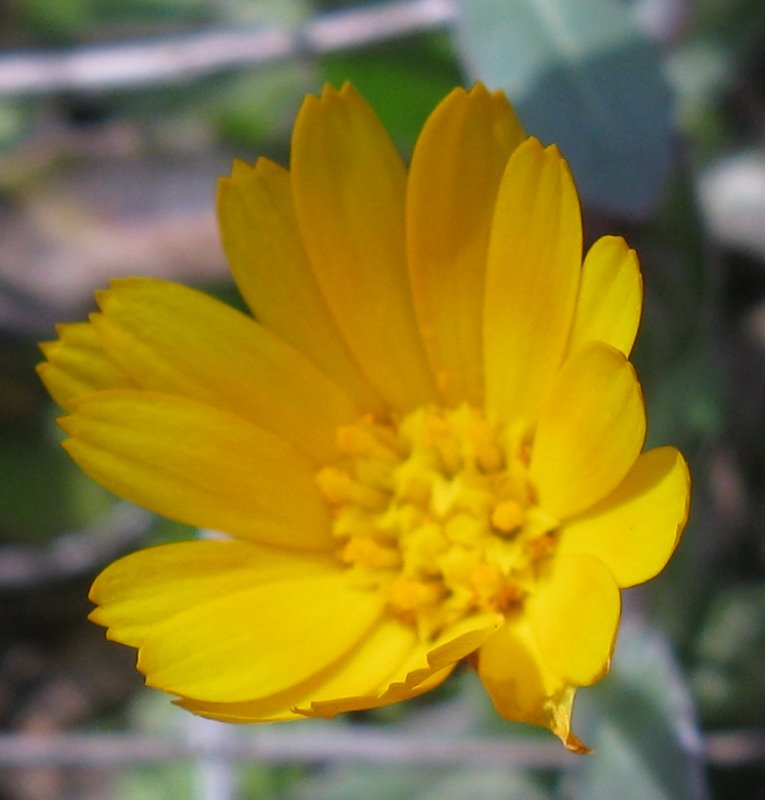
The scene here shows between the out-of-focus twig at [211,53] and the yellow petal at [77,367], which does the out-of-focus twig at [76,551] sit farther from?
the yellow petal at [77,367]

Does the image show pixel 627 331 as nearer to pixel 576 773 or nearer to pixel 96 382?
pixel 96 382

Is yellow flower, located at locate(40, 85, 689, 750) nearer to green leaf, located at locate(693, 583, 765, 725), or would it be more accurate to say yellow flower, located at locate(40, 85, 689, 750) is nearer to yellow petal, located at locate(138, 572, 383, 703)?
yellow petal, located at locate(138, 572, 383, 703)

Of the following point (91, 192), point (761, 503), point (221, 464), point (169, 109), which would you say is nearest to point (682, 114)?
point (761, 503)

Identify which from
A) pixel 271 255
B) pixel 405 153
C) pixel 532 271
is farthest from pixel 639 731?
pixel 405 153

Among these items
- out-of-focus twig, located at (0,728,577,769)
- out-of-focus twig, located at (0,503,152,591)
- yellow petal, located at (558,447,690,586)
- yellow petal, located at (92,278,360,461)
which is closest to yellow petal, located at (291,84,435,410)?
yellow petal, located at (92,278,360,461)

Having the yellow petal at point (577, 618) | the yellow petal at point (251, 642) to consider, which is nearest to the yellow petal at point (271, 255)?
the yellow petal at point (251, 642)

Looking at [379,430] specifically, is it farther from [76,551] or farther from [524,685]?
[76,551]
